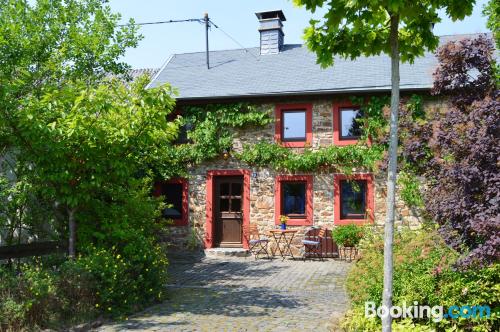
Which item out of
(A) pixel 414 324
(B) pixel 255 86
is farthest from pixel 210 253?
(A) pixel 414 324

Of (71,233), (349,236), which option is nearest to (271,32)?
(349,236)

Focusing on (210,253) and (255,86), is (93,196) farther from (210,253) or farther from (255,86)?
(255,86)

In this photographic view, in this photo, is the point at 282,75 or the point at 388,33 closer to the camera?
the point at 388,33

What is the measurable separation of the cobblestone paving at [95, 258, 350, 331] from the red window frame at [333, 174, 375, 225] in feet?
5.12

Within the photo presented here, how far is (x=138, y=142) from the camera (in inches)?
305

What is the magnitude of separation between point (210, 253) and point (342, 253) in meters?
3.75

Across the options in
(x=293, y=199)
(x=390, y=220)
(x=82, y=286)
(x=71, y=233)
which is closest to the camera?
(x=390, y=220)

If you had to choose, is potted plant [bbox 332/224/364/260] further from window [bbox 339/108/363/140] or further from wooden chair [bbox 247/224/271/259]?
window [bbox 339/108/363/140]

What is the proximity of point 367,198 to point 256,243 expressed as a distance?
333cm

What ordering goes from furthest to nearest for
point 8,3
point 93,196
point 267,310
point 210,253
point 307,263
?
point 210,253, point 307,263, point 8,3, point 93,196, point 267,310

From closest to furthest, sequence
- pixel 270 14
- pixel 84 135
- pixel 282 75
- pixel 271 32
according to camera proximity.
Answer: pixel 84 135
pixel 282 75
pixel 271 32
pixel 270 14

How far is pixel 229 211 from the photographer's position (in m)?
15.1

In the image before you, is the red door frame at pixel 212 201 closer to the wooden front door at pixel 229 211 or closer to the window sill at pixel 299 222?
the wooden front door at pixel 229 211
